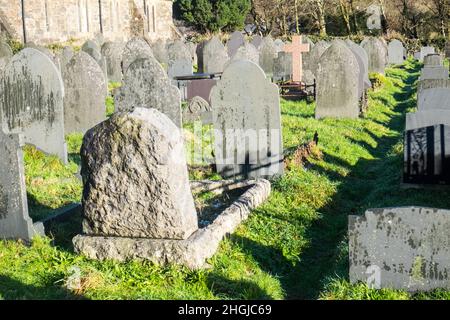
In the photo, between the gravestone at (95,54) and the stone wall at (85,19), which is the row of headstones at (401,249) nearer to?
the gravestone at (95,54)

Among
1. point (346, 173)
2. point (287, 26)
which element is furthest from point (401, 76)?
point (287, 26)

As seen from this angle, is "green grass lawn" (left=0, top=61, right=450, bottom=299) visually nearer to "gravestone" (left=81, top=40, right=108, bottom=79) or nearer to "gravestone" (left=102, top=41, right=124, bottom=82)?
"gravestone" (left=81, top=40, right=108, bottom=79)

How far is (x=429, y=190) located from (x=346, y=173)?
70.0 inches

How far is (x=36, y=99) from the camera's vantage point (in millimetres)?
10297

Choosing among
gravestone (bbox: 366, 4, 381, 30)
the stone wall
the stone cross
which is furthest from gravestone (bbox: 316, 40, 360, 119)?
gravestone (bbox: 366, 4, 381, 30)

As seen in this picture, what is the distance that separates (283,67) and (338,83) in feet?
25.7

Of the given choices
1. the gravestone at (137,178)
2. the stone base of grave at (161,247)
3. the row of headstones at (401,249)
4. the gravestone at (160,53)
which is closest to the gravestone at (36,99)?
the gravestone at (137,178)

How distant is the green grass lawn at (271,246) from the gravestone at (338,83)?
244cm

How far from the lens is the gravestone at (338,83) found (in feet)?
45.8

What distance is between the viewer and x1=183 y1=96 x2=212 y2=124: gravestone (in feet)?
43.3

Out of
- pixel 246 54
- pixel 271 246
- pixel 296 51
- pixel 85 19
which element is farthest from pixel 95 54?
pixel 85 19

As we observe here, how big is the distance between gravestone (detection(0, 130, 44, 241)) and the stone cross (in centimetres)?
1300

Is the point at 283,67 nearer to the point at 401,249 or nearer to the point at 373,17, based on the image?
the point at 401,249
